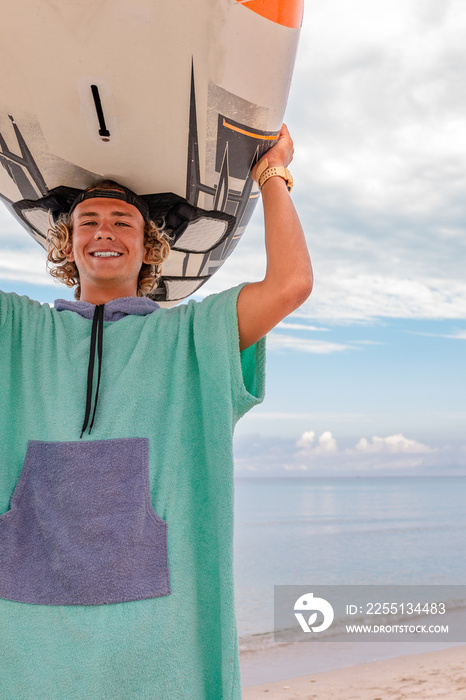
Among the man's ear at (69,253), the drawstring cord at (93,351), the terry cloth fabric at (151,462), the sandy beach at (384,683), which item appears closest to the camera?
the terry cloth fabric at (151,462)

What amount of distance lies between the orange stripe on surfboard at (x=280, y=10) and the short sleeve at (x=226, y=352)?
0.69 metres

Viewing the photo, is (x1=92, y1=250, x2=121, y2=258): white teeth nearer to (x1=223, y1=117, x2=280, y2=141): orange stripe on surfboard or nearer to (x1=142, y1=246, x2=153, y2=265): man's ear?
(x1=142, y1=246, x2=153, y2=265): man's ear

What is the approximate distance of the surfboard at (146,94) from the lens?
1434mm

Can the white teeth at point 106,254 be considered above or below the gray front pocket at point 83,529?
above

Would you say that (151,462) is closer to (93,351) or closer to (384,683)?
(93,351)

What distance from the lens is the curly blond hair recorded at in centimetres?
183

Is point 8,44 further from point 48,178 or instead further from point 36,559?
point 36,559

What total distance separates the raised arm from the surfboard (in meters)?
0.32

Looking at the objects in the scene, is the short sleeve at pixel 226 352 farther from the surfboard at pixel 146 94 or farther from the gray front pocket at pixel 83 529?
the surfboard at pixel 146 94

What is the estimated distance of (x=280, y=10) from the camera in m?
1.58
